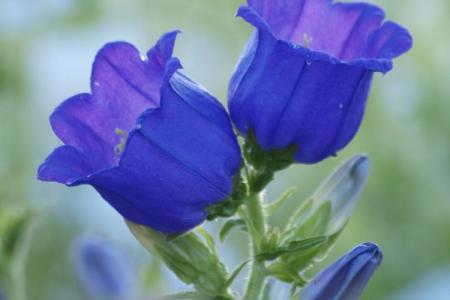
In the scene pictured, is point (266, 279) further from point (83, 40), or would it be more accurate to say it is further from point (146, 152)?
point (83, 40)

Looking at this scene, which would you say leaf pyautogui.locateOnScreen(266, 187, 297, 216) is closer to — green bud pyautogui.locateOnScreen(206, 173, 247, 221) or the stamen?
green bud pyautogui.locateOnScreen(206, 173, 247, 221)

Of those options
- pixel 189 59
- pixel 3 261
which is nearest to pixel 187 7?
pixel 189 59

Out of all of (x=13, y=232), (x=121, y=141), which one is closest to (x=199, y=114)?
(x=121, y=141)

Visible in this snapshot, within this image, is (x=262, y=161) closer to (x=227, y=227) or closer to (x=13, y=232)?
(x=227, y=227)

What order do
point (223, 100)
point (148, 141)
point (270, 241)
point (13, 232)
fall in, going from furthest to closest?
1. point (223, 100)
2. point (13, 232)
3. point (270, 241)
4. point (148, 141)

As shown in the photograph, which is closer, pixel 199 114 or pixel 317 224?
pixel 199 114

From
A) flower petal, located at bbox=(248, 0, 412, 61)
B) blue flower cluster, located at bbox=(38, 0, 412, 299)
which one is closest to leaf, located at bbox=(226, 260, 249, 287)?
blue flower cluster, located at bbox=(38, 0, 412, 299)
